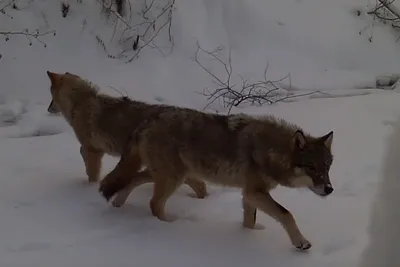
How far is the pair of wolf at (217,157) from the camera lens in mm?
4621

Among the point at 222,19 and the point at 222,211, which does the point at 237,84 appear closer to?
the point at 222,19

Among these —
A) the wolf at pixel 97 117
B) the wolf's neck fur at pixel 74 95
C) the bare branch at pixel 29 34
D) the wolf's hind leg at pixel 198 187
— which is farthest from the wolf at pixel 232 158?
the bare branch at pixel 29 34

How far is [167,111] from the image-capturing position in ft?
17.4

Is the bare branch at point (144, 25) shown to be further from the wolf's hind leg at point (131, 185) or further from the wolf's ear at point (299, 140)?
the wolf's ear at point (299, 140)

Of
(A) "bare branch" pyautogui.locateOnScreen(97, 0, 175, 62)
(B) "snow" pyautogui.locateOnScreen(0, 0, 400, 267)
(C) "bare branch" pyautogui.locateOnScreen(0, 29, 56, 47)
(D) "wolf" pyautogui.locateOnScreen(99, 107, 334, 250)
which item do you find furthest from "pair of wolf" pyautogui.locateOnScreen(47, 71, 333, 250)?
(A) "bare branch" pyautogui.locateOnScreen(97, 0, 175, 62)

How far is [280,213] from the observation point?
465 centimetres

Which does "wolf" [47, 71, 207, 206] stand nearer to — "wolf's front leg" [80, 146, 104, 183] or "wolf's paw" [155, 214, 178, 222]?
"wolf's front leg" [80, 146, 104, 183]

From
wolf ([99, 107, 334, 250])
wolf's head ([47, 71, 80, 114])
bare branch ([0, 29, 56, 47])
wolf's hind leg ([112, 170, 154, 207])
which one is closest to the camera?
wolf ([99, 107, 334, 250])

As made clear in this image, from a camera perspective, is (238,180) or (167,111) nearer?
(238,180)

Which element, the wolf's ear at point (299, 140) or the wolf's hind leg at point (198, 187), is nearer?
Result: the wolf's ear at point (299, 140)

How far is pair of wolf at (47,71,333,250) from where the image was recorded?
182 inches

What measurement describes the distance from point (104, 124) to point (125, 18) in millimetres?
5457

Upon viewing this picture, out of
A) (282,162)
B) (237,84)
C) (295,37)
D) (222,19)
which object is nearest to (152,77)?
(237,84)

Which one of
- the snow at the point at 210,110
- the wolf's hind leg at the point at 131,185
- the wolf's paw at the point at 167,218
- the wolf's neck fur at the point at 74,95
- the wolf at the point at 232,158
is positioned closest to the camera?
the snow at the point at 210,110
